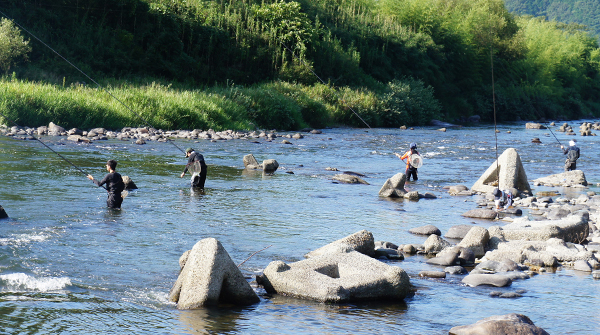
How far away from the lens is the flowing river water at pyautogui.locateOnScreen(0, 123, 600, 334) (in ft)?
20.9

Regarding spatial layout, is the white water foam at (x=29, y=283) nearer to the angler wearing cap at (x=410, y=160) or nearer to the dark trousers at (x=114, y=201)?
the dark trousers at (x=114, y=201)

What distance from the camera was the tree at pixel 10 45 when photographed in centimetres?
2962

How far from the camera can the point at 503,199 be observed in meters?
13.7

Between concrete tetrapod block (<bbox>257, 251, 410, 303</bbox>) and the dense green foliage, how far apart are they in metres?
16.3

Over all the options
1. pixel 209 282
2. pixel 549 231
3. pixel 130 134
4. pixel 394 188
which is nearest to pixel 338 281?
pixel 209 282

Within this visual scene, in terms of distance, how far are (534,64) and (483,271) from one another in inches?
2798

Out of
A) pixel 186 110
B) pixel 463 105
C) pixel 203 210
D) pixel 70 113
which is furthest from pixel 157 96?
pixel 463 105

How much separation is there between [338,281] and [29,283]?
344cm

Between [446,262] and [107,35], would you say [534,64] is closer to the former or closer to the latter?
[107,35]

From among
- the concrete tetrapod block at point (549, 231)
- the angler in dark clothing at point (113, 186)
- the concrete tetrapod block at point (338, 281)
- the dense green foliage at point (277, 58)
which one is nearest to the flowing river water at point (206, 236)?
the concrete tetrapod block at point (338, 281)

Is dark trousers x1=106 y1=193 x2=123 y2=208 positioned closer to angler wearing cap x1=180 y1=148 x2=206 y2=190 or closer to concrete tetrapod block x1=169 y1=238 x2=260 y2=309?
angler wearing cap x1=180 y1=148 x2=206 y2=190

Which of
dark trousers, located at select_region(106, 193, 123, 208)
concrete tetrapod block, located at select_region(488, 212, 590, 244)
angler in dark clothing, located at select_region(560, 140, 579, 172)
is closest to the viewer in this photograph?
concrete tetrapod block, located at select_region(488, 212, 590, 244)

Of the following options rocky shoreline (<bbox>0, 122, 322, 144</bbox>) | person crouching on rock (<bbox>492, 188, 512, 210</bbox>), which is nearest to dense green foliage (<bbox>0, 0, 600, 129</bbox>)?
rocky shoreline (<bbox>0, 122, 322, 144</bbox>)

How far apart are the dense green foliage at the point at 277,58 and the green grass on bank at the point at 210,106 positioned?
0.09 meters
